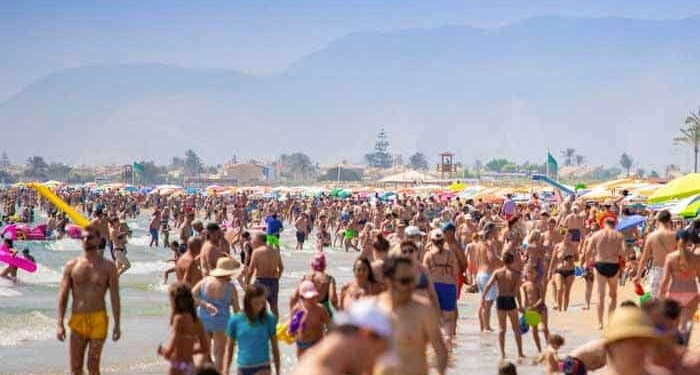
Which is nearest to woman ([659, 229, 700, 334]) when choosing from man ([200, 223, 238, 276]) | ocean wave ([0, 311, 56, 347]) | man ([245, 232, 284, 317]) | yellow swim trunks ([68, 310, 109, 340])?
man ([245, 232, 284, 317])

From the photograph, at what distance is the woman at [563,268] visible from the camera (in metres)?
14.9

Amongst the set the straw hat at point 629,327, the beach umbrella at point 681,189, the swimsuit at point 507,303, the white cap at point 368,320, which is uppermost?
the beach umbrella at point 681,189

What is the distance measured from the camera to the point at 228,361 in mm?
7793

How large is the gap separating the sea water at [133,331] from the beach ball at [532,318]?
1.28ft

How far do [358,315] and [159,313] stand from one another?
52.3ft

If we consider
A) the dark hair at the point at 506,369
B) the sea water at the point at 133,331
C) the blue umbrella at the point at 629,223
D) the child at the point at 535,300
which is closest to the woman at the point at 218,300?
the sea water at the point at 133,331

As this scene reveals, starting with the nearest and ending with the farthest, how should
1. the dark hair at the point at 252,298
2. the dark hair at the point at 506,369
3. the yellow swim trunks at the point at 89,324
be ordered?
the dark hair at the point at 506,369 → the dark hair at the point at 252,298 → the yellow swim trunks at the point at 89,324

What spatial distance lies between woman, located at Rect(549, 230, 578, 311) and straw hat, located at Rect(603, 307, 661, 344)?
427 inches

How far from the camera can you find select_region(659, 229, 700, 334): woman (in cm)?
959

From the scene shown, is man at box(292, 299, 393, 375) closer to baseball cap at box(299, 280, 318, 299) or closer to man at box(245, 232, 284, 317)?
baseball cap at box(299, 280, 318, 299)

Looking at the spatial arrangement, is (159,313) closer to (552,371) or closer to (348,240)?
(552,371)

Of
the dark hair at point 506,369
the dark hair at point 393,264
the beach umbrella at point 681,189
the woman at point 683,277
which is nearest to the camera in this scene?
the dark hair at point 393,264

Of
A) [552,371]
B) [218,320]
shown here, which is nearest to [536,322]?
[552,371]

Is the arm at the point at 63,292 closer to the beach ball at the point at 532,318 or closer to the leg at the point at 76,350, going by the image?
the leg at the point at 76,350
